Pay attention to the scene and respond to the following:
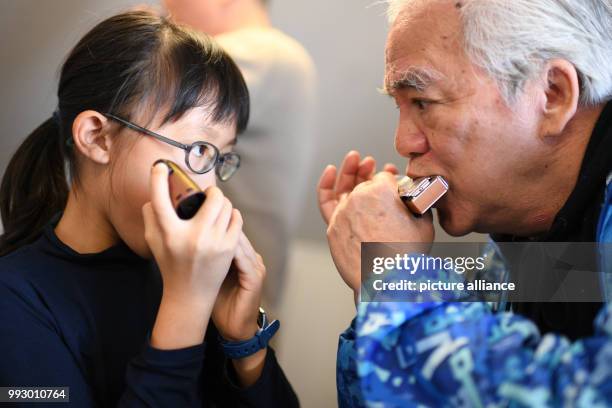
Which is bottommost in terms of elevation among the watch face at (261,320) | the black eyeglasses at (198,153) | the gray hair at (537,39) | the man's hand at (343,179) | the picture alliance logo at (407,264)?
the watch face at (261,320)

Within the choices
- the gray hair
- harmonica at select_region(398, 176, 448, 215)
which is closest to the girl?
harmonica at select_region(398, 176, 448, 215)

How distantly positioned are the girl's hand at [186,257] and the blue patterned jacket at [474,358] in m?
0.21

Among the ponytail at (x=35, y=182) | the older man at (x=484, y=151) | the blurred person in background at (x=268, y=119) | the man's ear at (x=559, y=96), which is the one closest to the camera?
the older man at (x=484, y=151)

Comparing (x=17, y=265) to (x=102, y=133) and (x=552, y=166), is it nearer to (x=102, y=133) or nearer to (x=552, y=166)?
(x=102, y=133)

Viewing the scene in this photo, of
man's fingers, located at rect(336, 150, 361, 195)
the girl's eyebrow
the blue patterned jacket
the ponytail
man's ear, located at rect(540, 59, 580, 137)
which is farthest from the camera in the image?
man's fingers, located at rect(336, 150, 361, 195)

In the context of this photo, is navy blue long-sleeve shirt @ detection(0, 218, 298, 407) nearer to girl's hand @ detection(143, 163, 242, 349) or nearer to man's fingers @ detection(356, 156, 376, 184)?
girl's hand @ detection(143, 163, 242, 349)

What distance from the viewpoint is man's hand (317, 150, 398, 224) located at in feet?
4.48

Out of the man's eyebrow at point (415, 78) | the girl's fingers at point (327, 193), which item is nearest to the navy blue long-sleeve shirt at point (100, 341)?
the girl's fingers at point (327, 193)

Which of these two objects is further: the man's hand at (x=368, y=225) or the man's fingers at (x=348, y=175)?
the man's fingers at (x=348, y=175)

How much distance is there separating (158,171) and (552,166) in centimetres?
60

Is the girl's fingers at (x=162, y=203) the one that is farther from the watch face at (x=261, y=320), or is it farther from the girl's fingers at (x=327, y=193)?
the girl's fingers at (x=327, y=193)

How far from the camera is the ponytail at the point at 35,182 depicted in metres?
1.19

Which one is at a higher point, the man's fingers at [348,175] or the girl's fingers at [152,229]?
the man's fingers at [348,175]

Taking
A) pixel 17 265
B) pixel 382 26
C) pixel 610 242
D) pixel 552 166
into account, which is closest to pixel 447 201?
pixel 552 166
